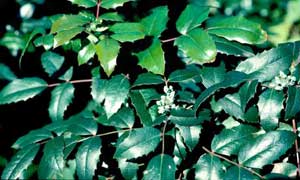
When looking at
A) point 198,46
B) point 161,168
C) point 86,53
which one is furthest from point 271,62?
point 86,53

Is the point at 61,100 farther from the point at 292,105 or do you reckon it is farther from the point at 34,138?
the point at 292,105

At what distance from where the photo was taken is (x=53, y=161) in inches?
52.0

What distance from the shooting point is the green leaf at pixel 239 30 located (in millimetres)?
1269

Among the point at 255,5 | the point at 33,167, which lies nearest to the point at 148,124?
the point at 33,167

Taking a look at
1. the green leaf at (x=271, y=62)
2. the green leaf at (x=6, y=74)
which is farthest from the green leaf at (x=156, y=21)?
the green leaf at (x=6, y=74)

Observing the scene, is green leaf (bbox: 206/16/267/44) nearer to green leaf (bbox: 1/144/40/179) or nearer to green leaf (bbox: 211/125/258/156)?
green leaf (bbox: 211/125/258/156)

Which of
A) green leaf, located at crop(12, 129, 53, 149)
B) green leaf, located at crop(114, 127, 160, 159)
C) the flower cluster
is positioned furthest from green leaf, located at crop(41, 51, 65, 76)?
the flower cluster

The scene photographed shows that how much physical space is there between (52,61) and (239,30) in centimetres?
76

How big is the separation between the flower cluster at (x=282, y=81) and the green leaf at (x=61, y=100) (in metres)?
0.73

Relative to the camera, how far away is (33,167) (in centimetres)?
206

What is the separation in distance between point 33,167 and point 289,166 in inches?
54.2

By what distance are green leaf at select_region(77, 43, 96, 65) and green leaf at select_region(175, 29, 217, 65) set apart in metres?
0.28

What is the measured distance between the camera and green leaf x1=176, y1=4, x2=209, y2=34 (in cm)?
132

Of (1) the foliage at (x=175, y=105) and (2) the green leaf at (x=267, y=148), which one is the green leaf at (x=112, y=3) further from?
(2) the green leaf at (x=267, y=148)
